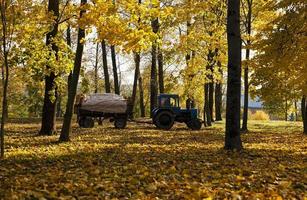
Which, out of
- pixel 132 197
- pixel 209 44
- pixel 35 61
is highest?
pixel 209 44

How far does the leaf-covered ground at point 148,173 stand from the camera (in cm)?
711

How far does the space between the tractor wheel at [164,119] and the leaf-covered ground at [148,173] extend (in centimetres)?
1238

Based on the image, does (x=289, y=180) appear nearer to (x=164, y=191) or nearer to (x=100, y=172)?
(x=164, y=191)

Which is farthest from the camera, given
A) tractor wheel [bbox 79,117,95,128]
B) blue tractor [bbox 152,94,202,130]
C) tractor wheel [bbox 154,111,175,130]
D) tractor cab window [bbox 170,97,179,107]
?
tractor cab window [bbox 170,97,179,107]

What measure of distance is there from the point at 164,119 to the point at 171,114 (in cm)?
52

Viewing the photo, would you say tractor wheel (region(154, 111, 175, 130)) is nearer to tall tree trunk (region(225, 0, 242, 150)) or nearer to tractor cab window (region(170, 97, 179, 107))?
tractor cab window (region(170, 97, 179, 107))

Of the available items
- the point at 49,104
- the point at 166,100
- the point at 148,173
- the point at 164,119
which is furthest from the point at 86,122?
the point at 148,173

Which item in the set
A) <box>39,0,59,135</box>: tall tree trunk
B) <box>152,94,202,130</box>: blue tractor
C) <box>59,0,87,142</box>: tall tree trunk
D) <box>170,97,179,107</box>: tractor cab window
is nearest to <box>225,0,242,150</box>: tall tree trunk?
<box>59,0,87,142</box>: tall tree trunk

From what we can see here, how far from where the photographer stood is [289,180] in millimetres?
8562

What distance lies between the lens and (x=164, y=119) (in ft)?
87.8

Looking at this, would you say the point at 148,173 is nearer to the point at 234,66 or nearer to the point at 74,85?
the point at 234,66

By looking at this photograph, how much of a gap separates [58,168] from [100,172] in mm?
1142

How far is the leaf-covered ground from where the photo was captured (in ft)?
A: 23.3

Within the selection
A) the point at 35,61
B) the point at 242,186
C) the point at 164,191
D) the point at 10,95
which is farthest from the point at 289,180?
the point at 10,95
